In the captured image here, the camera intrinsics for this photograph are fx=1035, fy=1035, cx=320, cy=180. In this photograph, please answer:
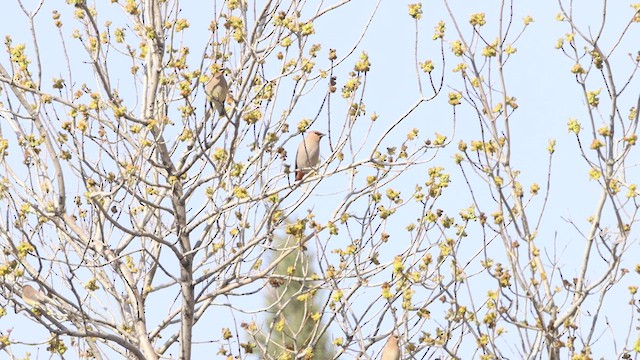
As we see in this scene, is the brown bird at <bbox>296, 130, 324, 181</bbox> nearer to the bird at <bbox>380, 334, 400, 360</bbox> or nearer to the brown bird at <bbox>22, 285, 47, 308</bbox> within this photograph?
the bird at <bbox>380, 334, 400, 360</bbox>

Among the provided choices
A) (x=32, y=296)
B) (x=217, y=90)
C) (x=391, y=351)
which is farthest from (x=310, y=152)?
(x=32, y=296)

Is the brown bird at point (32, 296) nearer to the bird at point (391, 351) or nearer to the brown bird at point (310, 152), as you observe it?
the brown bird at point (310, 152)

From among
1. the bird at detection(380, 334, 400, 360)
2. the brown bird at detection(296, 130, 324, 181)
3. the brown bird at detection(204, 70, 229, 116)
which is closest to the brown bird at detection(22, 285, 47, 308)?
the brown bird at detection(204, 70, 229, 116)

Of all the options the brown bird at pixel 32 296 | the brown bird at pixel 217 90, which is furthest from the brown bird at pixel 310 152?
the brown bird at pixel 32 296

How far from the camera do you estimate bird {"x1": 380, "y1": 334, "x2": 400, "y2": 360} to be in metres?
8.09

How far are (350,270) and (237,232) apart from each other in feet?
3.34

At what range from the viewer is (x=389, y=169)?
8.68 m

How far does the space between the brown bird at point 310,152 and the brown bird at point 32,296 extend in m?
2.49

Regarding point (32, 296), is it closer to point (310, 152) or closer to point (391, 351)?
point (310, 152)

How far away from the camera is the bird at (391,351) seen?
8094 millimetres

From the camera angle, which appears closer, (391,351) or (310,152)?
(391,351)

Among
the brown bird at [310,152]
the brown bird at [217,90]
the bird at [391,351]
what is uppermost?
the brown bird at [217,90]

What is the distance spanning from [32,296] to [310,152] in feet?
9.29

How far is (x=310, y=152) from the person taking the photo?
8.85m
